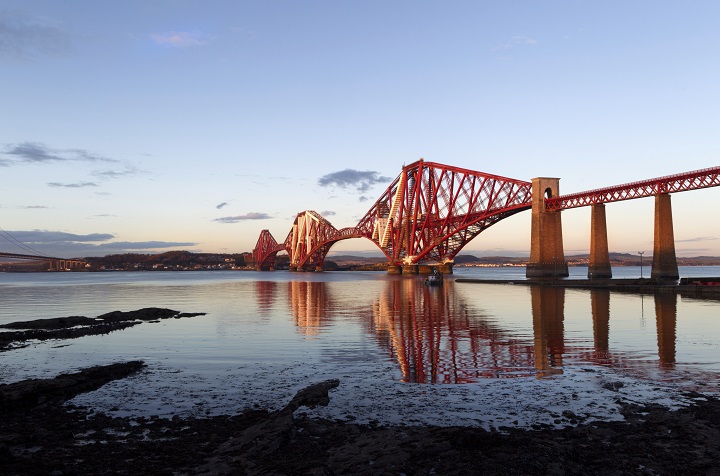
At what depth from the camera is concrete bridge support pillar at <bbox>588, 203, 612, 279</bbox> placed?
228 ft

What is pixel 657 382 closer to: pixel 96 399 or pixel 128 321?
pixel 96 399

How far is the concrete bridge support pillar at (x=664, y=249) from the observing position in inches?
2190

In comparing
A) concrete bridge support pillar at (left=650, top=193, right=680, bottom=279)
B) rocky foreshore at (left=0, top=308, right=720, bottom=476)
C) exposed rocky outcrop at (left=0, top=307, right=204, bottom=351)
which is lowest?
exposed rocky outcrop at (left=0, top=307, right=204, bottom=351)

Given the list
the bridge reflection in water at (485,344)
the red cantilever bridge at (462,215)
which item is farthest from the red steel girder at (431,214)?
the bridge reflection in water at (485,344)

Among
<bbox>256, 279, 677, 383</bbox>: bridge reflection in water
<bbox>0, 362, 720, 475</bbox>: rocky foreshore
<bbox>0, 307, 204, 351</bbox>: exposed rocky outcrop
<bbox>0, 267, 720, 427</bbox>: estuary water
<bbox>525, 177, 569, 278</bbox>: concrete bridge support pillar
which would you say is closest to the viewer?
<bbox>0, 362, 720, 475</bbox>: rocky foreshore

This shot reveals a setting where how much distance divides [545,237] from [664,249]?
2559cm

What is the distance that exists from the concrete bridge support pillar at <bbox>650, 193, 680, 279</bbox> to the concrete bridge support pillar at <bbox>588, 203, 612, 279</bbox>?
12025 mm

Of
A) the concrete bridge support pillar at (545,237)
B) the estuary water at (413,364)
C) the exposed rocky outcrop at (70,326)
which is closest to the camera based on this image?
the estuary water at (413,364)

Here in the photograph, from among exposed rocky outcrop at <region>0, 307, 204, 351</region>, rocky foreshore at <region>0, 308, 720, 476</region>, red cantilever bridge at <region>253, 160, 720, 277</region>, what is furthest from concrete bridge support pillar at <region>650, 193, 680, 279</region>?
rocky foreshore at <region>0, 308, 720, 476</region>

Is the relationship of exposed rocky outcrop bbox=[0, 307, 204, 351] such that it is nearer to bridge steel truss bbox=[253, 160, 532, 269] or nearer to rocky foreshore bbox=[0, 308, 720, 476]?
rocky foreshore bbox=[0, 308, 720, 476]

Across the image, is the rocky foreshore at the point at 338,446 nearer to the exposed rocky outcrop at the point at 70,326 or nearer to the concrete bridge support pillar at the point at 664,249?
the exposed rocky outcrop at the point at 70,326

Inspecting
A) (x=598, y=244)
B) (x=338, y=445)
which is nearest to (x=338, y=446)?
(x=338, y=445)

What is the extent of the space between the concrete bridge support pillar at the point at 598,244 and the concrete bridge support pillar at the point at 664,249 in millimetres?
12025

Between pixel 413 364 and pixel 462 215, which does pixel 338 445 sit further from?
pixel 462 215
